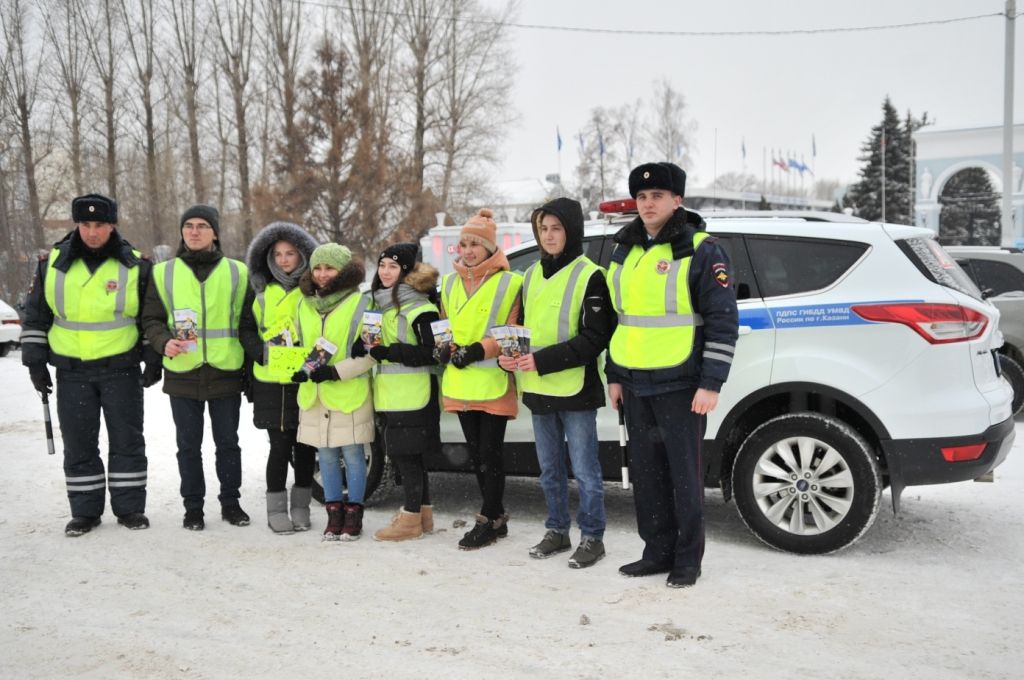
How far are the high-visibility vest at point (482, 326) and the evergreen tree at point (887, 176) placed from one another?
45018 millimetres

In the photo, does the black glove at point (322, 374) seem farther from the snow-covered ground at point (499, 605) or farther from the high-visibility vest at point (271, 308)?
the snow-covered ground at point (499, 605)

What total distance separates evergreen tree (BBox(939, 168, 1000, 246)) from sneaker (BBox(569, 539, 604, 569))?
47929 millimetres

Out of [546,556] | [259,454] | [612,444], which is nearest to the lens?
A: [546,556]

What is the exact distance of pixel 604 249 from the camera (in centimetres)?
555

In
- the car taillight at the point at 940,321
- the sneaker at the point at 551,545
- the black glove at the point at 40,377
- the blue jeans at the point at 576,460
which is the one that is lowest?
the sneaker at the point at 551,545

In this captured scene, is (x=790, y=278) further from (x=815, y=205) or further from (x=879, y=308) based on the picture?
(x=815, y=205)

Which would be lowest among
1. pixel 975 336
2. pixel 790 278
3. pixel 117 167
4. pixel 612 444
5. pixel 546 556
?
pixel 546 556

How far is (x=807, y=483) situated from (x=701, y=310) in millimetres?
1263

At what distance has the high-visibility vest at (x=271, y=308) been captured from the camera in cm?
542

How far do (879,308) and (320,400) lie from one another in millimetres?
3192

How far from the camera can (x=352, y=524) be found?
5.36m

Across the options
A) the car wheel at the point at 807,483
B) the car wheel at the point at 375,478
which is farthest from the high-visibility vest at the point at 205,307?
the car wheel at the point at 807,483

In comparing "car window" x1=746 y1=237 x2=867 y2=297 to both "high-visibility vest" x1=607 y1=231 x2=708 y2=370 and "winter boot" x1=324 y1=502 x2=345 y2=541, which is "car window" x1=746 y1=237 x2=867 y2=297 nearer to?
"high-visibility vest" x1=607 y1=231 x2=708 y2=370

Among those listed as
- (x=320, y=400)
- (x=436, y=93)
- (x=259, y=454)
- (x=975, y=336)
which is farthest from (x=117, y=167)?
(x=975, y=336)
